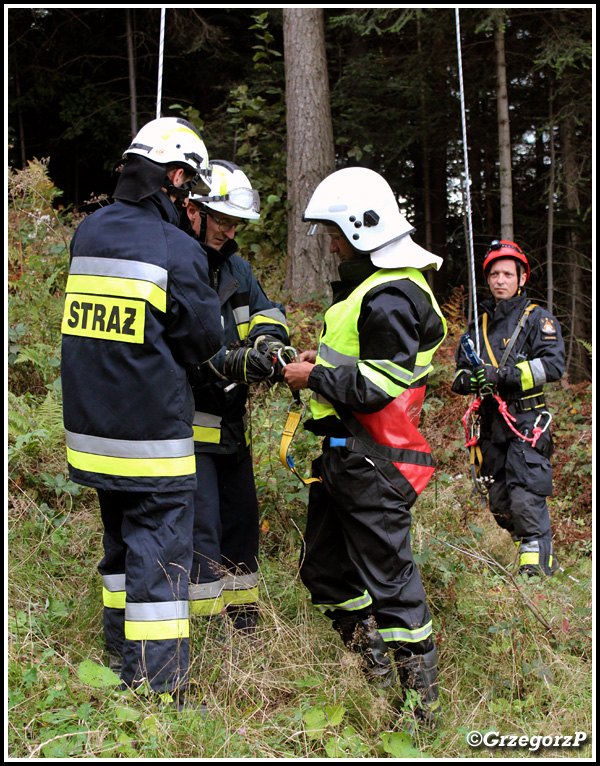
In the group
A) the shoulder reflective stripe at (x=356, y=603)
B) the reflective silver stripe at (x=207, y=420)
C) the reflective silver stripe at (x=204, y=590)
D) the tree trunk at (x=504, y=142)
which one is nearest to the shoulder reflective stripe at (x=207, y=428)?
the reflective silver stripe at (x=207, y=420)

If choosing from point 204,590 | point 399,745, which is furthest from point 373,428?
point 399,745

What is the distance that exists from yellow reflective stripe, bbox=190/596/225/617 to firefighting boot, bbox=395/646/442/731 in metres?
1.04

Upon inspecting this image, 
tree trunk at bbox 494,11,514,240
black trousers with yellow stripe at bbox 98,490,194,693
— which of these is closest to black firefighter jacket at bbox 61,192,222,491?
black trousers with yellow stripe at bbox 98,490,194,693

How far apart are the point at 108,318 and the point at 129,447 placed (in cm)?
57

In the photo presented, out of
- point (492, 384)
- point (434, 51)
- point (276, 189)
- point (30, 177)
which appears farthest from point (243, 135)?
point (492, 384)

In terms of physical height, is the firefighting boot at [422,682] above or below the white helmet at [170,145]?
below

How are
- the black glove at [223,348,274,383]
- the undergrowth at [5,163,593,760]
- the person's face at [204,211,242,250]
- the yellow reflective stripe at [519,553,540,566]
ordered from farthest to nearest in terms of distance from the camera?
the yellow reflective stripe at [519,553,540,566] → the person's face at [204,211,242,250] → the black glove at [223,348,274,383] → the undergrowth at [5,163,593,760]

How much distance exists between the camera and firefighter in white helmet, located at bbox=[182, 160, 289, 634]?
3.44 meters

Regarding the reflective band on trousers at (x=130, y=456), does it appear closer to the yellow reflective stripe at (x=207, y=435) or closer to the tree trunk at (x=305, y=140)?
the yellow reflective stripe at (x=207, y=435)

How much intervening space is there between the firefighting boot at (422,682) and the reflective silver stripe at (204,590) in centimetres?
104

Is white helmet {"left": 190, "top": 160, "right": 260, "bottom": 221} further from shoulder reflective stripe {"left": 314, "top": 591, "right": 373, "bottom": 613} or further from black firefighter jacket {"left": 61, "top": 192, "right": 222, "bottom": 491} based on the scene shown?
shoulder reflective stripe {"left": 314, "top": 591, "right": 373, "bottom": 613}

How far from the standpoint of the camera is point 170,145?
10.2ft

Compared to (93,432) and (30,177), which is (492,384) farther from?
(30,177)

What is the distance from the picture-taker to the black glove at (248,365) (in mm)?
3383
